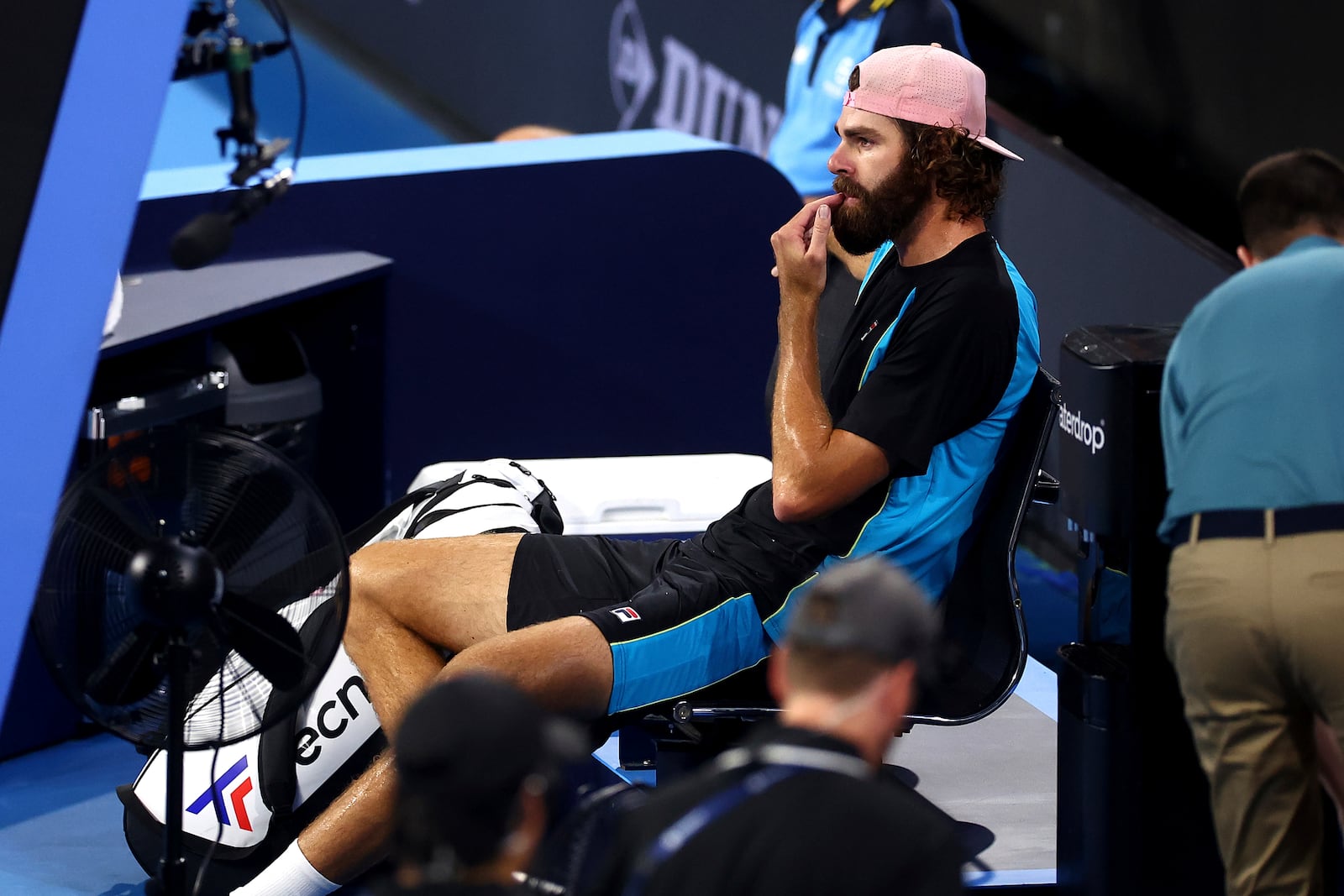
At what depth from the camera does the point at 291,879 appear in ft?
8.50

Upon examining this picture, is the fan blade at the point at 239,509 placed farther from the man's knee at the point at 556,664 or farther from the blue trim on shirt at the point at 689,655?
the blue trim on shirt at the point at 689,655

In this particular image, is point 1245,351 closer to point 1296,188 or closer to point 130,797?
point 1296,188

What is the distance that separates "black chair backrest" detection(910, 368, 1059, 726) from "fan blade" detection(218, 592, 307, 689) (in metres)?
0.91

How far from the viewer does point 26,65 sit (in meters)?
2.33

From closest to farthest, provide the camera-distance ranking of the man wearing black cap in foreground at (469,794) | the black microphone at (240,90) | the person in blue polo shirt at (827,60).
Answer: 1. the man wearing black cap in foreground at (469,794)
2. the black microphone at (240,90)
3. the person in blue polo shirt at (827,60)

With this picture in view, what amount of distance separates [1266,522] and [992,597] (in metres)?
0.45

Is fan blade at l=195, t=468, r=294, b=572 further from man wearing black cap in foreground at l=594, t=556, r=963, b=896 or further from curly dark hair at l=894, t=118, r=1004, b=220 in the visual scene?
curly dark hair at l=894, t=118, r=1004, b=220

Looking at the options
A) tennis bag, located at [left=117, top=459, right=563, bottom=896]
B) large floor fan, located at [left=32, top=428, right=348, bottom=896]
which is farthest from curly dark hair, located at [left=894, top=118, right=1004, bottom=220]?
tennis bag, located at [left=117, top=459, right=563, bottom=896]

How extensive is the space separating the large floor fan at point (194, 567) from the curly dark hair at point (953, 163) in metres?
1.06

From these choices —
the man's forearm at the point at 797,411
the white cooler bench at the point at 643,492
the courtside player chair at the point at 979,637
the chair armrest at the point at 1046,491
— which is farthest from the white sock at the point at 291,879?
the chair armrest at the point at 1046,491

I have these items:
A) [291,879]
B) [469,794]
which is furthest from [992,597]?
[469,794]

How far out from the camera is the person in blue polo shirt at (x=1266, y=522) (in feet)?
7.61

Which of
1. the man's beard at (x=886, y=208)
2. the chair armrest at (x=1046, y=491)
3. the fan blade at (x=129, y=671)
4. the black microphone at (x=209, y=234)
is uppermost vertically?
the man's beard at (x=886, y=208)

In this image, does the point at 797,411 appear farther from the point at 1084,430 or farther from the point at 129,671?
the point at 129,671
